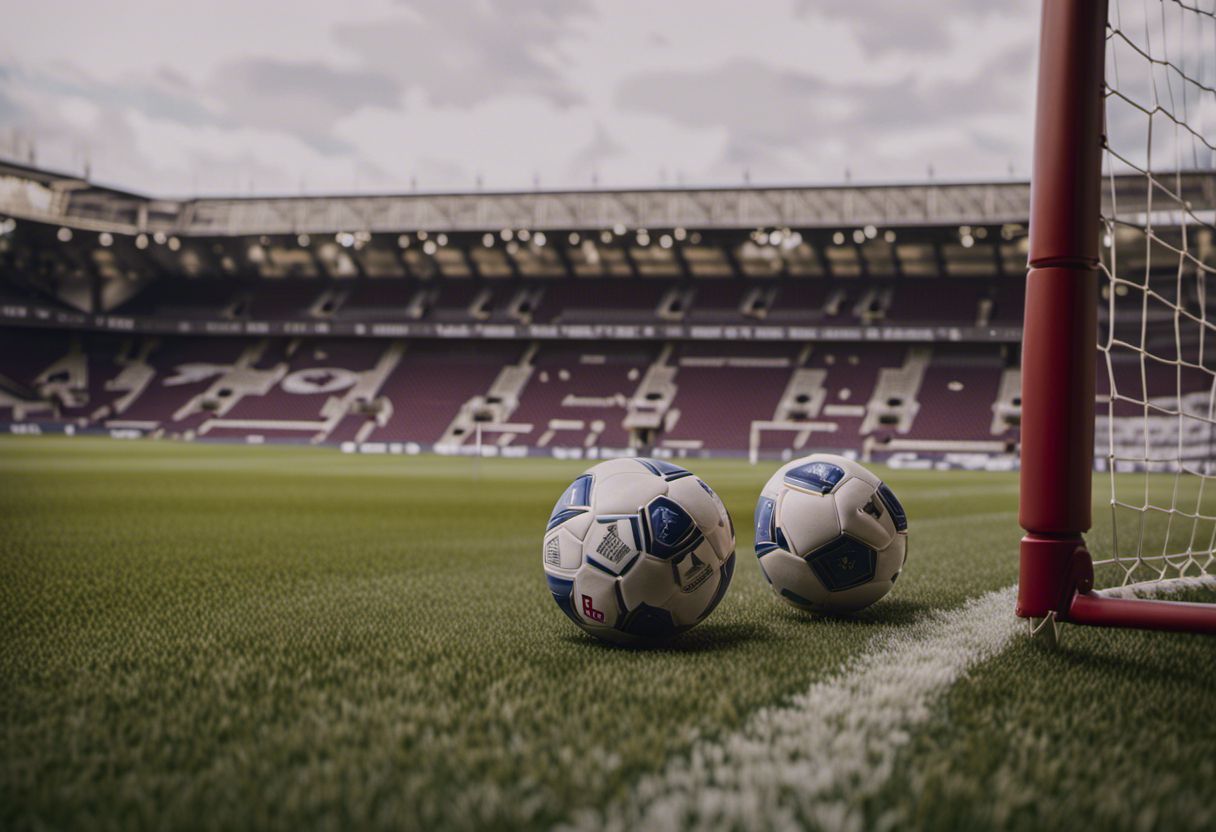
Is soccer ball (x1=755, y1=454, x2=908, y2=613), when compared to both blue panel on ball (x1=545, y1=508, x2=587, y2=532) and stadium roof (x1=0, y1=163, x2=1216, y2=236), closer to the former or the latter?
blue panel on ball (x1=545, y1=508, x2=587, y2=532)

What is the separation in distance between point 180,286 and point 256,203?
682 centimetres

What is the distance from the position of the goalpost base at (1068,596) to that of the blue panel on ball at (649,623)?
0.99 meters

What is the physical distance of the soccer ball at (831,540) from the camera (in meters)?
2.99

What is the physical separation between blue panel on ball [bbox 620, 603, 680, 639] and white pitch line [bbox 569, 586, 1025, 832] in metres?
0.53

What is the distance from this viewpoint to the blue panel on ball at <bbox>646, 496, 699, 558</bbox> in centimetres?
254

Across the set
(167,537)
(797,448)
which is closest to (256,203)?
(797,448)

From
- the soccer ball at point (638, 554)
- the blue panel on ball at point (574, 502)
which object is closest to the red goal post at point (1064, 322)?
the soccer ball at point (638, 554)

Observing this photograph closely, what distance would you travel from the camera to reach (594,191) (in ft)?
99.3

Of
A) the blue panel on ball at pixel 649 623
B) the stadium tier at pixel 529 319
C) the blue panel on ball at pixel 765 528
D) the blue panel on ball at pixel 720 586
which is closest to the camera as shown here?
the blue panel on ball at pixel 649 623

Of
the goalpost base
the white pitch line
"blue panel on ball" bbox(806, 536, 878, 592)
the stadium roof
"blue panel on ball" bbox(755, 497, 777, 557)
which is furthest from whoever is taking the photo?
the stadium roof

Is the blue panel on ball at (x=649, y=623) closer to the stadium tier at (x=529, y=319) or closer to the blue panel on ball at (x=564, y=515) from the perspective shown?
the blue panel on ball at (x=564, y=515)

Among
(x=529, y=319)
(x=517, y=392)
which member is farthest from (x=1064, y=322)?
(x=529, y=319)

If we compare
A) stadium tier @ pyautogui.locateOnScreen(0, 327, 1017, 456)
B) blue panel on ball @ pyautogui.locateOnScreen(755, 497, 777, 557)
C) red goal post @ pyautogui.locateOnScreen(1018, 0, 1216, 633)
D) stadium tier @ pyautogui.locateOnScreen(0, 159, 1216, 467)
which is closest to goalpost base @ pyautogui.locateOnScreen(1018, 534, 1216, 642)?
red goal post @ pyautogui.locateOnScreen(1018, 0, 1216, 633)

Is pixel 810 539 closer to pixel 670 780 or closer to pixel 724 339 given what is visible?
pixel 670 780
